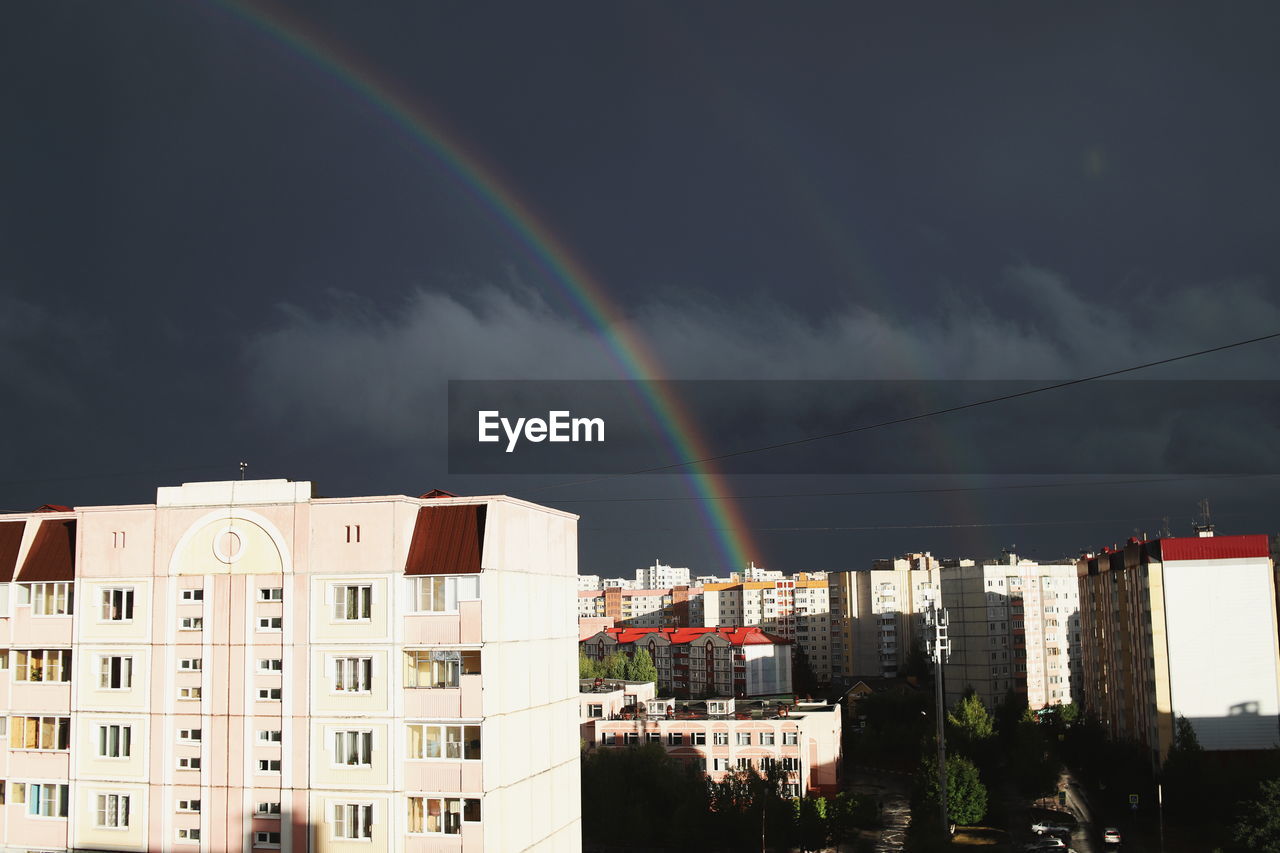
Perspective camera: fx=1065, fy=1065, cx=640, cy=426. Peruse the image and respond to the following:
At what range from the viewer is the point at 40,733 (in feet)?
70.0

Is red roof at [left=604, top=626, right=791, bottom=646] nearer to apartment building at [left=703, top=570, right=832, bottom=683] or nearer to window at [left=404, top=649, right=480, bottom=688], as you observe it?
apartment building at [left=703, top=570, right=832, bottom=683]

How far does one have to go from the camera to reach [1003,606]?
79.4m

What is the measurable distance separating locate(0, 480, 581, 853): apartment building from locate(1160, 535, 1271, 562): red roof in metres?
34.5

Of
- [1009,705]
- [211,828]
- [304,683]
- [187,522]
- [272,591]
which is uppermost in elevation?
[187,522]

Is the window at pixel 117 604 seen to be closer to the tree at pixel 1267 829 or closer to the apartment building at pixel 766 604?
the tree at pixel 1267 829

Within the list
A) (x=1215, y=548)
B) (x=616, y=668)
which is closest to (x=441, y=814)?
(x=1215, y=548)

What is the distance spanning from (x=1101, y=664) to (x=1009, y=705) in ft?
39.2

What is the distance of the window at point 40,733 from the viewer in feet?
69.7

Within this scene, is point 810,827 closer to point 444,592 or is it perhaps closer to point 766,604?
point 444,592

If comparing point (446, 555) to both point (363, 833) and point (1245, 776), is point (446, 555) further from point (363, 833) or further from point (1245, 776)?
point (1245, 776)

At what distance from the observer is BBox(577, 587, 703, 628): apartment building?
439ft

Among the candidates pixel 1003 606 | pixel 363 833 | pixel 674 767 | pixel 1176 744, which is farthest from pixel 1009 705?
pixel 363 833

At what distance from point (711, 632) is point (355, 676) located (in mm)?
70123

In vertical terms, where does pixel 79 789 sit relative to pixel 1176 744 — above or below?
above
